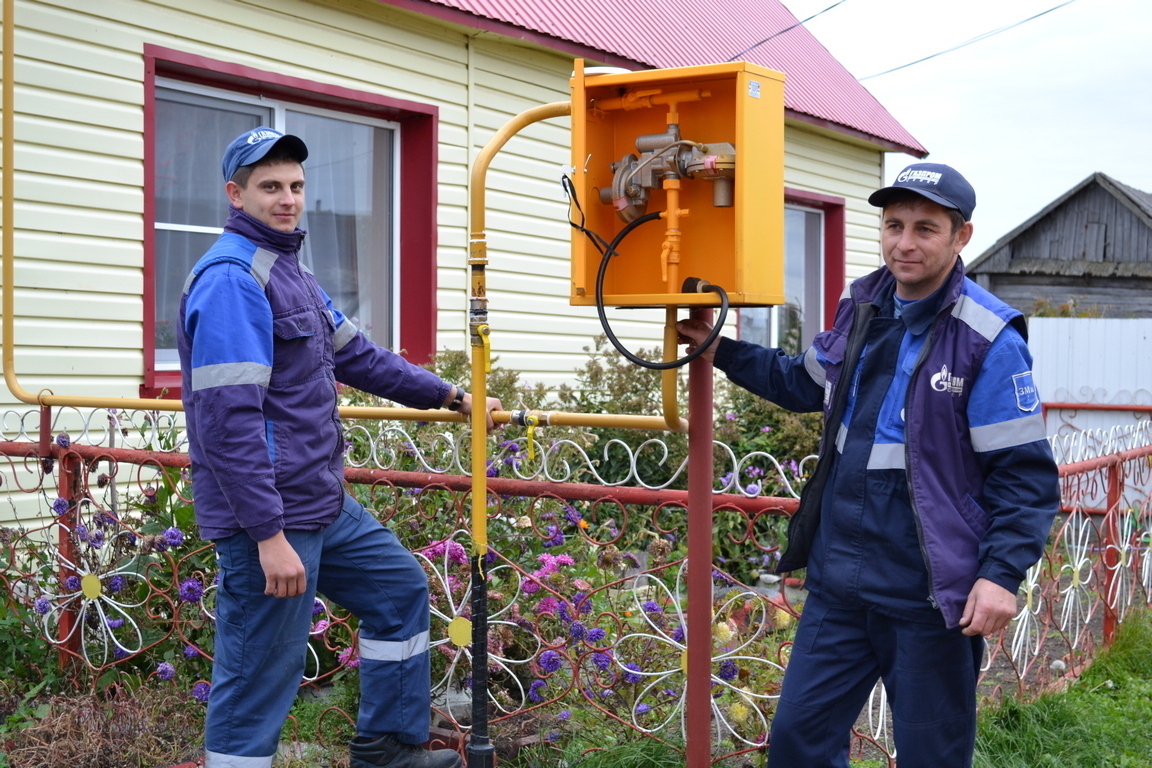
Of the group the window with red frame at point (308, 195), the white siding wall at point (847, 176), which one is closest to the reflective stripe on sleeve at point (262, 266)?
the window with red frame at point (308, 195)

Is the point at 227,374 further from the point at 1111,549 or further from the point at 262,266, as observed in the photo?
the point at 1111,549

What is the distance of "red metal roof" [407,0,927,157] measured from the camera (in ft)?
25.8

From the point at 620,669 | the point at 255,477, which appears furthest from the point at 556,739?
the point at 255,477

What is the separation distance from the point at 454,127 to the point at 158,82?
2055 mm

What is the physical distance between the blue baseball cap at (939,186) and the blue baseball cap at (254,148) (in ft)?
5.08

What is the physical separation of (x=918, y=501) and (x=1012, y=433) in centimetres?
26

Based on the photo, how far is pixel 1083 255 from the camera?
2486cm

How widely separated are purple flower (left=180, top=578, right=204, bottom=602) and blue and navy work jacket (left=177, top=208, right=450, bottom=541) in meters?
1.31

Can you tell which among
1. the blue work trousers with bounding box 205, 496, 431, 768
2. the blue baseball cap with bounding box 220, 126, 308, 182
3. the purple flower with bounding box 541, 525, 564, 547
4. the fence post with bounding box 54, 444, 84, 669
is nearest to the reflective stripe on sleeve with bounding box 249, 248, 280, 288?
the blue baseball cap with bounding box 220, 126, 308, 182

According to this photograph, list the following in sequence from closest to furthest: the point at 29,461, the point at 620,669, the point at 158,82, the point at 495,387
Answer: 1. the point at 620,669
2. the point at 29,461
3. the point at 158,82
4. the point at 495,387

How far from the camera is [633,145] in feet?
10.3

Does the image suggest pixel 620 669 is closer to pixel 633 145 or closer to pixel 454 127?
pixel 633 145

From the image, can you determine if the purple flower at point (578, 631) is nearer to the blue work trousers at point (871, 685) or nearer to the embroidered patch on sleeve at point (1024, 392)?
the blue work trousers at point (871, 685)

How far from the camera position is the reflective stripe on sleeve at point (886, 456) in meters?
2.68
